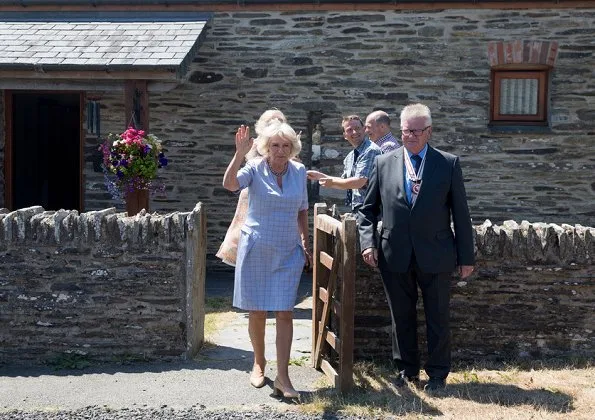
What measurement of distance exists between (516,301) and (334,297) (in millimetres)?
1375

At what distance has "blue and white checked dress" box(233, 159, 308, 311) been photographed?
17.7ft

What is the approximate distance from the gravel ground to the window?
6561 mm

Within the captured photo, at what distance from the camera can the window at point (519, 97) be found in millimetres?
10500

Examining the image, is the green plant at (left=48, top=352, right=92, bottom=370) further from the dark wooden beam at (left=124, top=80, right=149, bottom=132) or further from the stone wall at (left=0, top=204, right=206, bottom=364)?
the dark wooden beam at (left=124, top=80, right=149, bottom=132)

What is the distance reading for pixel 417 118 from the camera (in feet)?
17.6

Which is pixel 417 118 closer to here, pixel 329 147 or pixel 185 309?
pixel 185 309

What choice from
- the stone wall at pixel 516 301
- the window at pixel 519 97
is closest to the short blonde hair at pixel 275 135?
the stone wall at pixel 516 301

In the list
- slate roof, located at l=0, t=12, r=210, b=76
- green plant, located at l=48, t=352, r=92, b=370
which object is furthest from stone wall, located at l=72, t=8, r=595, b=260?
green plant, located at l=48, t=352, r=92, b=370

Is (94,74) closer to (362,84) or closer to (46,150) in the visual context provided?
(362,84)

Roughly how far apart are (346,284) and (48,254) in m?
2.32

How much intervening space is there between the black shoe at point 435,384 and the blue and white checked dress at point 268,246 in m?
1.04

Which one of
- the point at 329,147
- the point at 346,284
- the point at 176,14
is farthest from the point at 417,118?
the point at 176,14

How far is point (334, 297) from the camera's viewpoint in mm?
5863

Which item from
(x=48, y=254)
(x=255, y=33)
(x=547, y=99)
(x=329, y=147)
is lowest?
(x=48, y=254)
